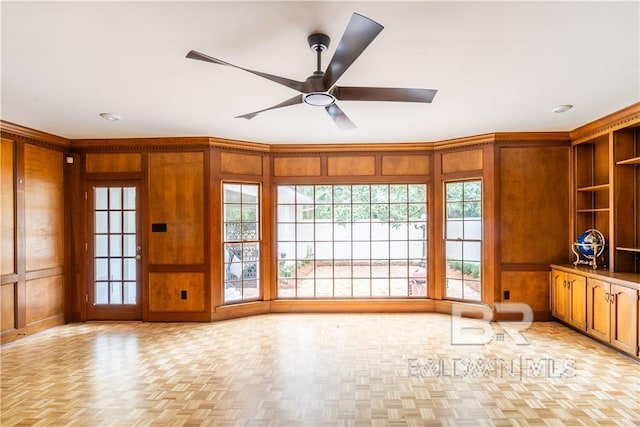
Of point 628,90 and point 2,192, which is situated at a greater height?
point 628,90

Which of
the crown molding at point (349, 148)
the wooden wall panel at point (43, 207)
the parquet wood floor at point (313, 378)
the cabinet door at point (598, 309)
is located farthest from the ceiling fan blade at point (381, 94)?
the wooden wall panel at point (43, 207)

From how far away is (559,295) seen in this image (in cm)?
454

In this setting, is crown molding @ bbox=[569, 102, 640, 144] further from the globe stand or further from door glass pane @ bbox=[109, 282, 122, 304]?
door glass pane @ bbox=[109, 282, 122, 304]

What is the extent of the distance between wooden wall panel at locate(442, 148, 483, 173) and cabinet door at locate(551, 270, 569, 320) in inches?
68.3

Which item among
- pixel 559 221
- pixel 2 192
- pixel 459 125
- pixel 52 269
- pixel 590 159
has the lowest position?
pixel 52 269

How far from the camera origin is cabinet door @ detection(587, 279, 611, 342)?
12.1 feet

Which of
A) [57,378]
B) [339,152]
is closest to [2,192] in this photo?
[57,378]

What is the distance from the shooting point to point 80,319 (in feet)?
16.4

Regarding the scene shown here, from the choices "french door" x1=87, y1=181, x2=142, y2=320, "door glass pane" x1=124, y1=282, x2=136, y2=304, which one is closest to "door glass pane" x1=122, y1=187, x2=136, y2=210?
"french door" x1=87, y1=181, x2=142, y2=320

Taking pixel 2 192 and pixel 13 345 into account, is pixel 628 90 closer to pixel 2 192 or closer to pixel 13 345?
pixel 2 192

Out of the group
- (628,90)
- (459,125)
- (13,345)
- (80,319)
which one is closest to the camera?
(628,90)

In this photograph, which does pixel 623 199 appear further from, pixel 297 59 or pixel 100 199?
pixel 100 199

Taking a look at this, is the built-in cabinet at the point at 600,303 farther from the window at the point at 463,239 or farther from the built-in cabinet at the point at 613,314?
the window at the point at 463,239

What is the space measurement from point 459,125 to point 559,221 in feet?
6.58
